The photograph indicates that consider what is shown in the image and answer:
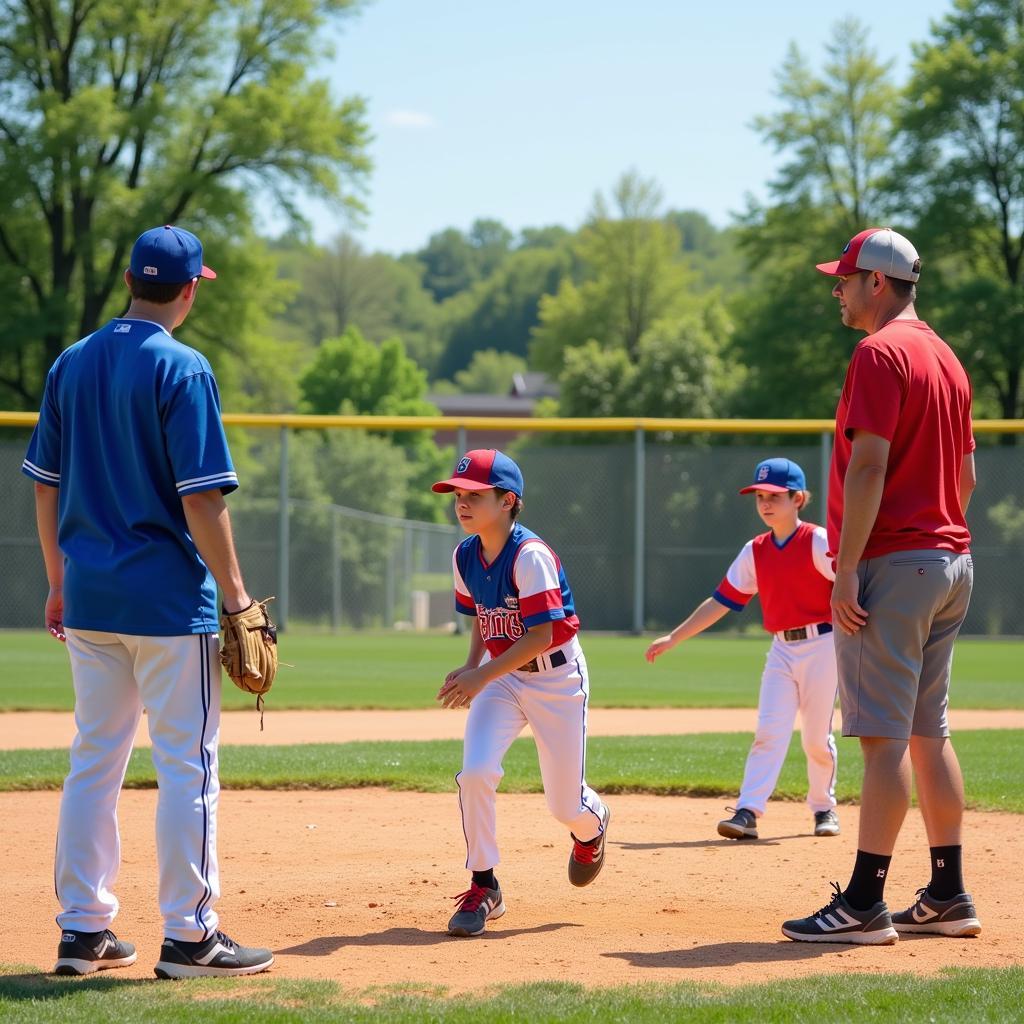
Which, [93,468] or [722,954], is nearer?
[93,468]

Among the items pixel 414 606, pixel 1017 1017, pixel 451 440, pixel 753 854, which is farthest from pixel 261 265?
pixel 451 440

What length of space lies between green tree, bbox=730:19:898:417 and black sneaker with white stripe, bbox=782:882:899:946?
29916 mm

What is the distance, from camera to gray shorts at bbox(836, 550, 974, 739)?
14.5ft

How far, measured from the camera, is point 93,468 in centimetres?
404

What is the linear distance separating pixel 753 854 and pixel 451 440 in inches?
3221

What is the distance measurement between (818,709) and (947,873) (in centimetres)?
210

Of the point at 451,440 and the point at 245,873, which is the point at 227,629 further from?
the point at 451,440

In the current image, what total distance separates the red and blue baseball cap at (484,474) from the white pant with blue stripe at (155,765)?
107 centimetres

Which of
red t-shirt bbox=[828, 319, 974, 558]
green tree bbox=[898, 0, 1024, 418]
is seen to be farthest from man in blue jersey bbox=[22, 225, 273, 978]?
green tree bbox=[898, 0, 1024, 418]

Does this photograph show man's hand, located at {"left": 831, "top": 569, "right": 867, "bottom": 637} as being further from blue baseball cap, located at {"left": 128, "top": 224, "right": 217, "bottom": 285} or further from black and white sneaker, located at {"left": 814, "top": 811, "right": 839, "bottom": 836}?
black and white sneaker, located at {"left": 814, "top": 811, "right": 839, "bottom": 836}

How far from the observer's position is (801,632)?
266 inches

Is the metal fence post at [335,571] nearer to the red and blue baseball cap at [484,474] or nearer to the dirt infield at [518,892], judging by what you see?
the dirt infield at [518,892]

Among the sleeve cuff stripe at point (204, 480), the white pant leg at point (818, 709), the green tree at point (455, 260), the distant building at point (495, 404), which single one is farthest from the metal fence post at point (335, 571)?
the green tree at point (455, 260)

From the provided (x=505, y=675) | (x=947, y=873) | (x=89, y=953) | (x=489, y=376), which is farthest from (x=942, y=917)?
(x=489, y=376)
